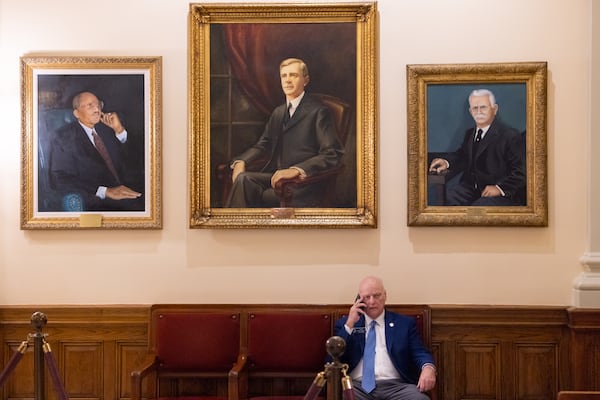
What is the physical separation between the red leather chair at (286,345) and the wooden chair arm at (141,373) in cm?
75

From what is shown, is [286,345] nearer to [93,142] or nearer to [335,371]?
[335,371]

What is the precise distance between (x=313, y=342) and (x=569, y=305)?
2.19m

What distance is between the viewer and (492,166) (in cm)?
628

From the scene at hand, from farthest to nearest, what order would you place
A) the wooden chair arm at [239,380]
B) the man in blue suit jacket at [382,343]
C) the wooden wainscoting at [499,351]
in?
the wooden wainscoting at [499,351] → the man in blue suit jacket at [382,343] → the wooden chair arm at [239,380]

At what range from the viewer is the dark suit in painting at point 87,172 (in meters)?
6.44

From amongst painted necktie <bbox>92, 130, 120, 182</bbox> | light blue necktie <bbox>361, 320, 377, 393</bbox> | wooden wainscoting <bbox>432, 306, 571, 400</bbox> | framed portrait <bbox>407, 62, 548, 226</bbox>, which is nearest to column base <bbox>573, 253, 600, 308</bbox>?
wooden wainscoting <bbox>432, 306, 571, 400</bbox>

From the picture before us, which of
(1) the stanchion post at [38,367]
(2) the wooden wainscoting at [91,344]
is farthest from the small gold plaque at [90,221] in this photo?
(1) the stanchion post at [38,367]

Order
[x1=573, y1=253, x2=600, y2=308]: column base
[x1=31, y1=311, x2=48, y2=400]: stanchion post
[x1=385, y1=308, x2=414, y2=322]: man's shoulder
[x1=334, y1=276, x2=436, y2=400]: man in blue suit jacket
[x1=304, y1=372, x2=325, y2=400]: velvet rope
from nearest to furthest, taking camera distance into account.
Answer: [x1=304, y1=372, x2=325, y2=400]: velvet rope, [x1=31, y1=311, x2=48, y2=400]: stanchion post, [x1=334, y1=276, x2=436, y2=400]: man in blue suit jacket, [x1=385, y1=308, x2=414, y2=322]: man's shoulder, [x1=573, y1=253, x2=600, y2=308]: column base

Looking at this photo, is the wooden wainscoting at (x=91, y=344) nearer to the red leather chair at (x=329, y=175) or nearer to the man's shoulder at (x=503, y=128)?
the red leather chair at (x=329, y=175)

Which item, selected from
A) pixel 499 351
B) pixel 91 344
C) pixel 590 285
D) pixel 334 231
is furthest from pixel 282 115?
pixel 590 285

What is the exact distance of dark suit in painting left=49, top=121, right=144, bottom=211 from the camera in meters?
6.44

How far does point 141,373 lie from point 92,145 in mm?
2038

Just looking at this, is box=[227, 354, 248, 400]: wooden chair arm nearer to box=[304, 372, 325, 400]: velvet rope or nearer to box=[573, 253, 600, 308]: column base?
box=[304, 372, 325, 400]: velvet rope

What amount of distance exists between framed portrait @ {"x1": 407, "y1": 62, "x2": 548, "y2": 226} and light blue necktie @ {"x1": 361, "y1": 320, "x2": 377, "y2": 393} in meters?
1.06
